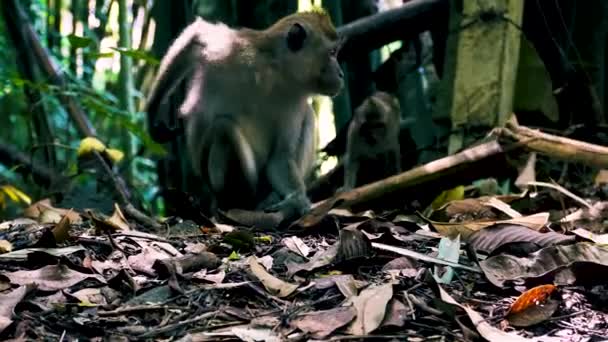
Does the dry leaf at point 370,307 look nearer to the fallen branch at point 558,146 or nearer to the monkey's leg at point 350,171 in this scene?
the fallen branch at point 558,146

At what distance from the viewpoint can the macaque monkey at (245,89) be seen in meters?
4.80

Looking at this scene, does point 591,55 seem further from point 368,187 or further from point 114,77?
point 114,77

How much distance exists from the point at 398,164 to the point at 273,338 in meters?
4.37

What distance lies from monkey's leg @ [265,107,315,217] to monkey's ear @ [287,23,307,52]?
0.52 m

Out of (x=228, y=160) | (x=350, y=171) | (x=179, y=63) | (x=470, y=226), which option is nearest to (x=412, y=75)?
(x=350, y=171)

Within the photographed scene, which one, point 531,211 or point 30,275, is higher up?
point 30,275

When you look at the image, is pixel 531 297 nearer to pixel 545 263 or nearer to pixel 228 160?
pixel 545 263

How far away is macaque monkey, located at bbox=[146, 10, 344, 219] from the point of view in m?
4.80

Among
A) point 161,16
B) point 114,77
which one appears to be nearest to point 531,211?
point 161,16

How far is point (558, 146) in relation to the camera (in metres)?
4.20

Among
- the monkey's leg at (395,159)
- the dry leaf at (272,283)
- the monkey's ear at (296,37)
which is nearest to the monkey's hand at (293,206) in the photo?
the monkey's ear at (296,37)

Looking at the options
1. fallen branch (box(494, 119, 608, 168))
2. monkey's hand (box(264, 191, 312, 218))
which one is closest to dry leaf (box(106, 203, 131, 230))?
monkey's hand (box(264, 191, 312, 218))

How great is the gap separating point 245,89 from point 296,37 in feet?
1.43

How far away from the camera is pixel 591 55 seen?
5797 millimetres
